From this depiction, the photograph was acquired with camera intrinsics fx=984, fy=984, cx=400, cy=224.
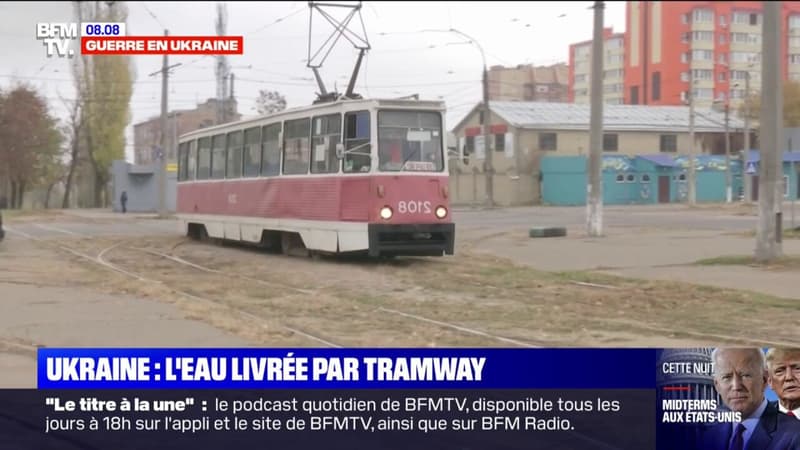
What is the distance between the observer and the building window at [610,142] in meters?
49.3

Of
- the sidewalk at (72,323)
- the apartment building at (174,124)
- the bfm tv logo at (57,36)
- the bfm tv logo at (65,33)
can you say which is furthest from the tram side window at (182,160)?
the bfm tv logo at (57,36)

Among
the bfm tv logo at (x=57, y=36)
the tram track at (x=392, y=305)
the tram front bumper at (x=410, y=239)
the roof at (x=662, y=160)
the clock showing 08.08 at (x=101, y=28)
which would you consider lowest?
the tram track at (x=392, y=305)

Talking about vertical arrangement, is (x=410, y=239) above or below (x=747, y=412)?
above

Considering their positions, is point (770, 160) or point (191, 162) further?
point (191, 162)

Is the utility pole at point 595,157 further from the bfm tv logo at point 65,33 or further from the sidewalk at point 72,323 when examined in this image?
the sidewalk at point 72,323

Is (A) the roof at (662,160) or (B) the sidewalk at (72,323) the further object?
(A) the roof at (662,160)

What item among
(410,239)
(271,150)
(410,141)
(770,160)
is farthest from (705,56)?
(271,150)

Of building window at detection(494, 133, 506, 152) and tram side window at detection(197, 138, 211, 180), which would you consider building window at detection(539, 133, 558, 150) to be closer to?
building window at detection(494, 133, 506, 152)

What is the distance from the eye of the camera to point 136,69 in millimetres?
19828

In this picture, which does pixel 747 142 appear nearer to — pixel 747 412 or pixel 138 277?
pixel 138 277

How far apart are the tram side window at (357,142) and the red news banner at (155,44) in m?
3.49

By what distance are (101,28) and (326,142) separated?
6.33 m

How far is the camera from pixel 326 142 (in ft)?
60.8

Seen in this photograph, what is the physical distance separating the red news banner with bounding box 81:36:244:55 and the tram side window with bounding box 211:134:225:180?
905cm
